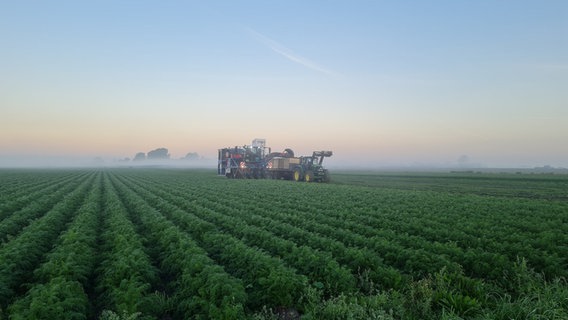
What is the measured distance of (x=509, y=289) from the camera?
6906 mm

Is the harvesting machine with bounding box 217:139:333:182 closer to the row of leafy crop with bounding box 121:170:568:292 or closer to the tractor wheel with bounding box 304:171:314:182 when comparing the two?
the tractor wheel with bounding box 304:171:314:182

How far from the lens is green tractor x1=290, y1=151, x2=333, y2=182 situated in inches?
1489

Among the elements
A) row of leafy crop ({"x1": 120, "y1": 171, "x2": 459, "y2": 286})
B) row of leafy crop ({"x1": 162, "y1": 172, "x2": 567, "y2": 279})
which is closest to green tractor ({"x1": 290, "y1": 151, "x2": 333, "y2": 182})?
row of leafy crop ({"x1": 162, "y1": 172, "x2": 567, "y2": 279})

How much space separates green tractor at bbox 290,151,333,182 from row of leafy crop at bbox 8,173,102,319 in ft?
95.4

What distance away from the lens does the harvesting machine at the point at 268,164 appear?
125ft

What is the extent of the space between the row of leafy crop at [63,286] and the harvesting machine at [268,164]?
29580 millimetres

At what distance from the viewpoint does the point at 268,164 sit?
1724 inches

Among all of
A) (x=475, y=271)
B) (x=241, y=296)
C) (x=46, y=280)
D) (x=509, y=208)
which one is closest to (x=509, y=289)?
(x=475, y=271)

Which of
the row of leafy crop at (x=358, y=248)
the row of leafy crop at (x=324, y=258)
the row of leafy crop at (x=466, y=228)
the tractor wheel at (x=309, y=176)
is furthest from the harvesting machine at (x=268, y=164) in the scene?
the row of leafy crop at (x=324, y=258)

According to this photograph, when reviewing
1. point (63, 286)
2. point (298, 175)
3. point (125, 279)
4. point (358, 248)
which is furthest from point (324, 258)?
point (298, 175)

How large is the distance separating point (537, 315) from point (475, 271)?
9.22 feet

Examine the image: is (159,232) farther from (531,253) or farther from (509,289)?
(531,253)

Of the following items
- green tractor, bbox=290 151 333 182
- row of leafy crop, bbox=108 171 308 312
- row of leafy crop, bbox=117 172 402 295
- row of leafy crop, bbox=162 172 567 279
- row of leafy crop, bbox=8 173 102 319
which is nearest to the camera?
row of leafy crop, bbox=8 173 102 319

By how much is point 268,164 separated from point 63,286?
3798 cm
